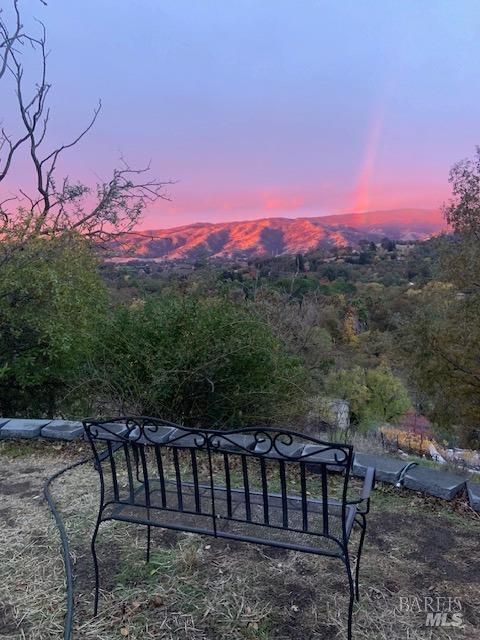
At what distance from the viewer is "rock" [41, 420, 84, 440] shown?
4621mm

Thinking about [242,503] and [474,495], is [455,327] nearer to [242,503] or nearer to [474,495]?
[474,495]

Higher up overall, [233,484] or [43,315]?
[43,315]

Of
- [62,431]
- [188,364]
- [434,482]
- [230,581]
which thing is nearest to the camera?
[230,581]

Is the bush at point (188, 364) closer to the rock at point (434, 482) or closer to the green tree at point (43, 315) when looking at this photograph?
the green tree at point (43, 315)

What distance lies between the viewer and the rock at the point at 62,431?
462cm

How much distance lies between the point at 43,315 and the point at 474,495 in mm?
5167

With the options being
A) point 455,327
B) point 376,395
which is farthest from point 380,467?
point 376,395

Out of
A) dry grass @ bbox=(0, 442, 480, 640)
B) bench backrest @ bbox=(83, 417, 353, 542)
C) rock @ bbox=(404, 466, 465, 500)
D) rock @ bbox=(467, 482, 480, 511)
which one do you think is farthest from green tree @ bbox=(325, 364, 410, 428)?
dry grass @ bbox=(0, 442, 480, 640)

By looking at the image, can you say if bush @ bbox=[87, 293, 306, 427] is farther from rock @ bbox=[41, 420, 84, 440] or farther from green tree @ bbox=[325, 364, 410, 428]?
green tree @ bbox=[325, 364, 410, 428]

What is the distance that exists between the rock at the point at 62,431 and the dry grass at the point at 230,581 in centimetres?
133

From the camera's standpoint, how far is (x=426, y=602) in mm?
2252

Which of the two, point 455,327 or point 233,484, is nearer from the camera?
point 233,484

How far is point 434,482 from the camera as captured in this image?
338 cm

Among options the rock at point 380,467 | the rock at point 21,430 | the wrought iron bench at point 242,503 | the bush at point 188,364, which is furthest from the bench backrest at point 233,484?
the rock at point 21,430
